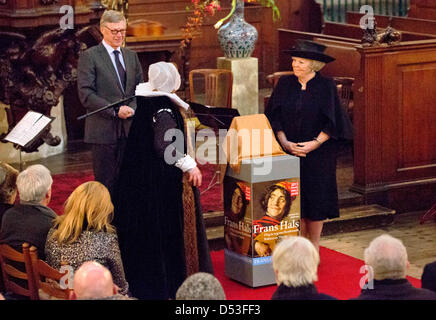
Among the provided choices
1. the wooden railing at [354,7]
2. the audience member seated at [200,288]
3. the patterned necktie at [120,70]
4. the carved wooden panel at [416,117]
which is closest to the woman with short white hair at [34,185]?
the patterned necktie at [120,70]

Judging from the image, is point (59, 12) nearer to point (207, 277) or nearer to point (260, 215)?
point (260, 215)

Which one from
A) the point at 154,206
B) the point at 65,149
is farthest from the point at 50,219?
the point at 65,149

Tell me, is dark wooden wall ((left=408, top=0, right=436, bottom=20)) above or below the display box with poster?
above

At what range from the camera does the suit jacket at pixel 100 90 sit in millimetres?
5805

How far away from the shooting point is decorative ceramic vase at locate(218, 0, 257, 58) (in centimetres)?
787

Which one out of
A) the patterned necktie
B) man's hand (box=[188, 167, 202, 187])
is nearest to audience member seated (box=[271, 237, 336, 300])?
man's hand (box=[188, 167, 202, 187])

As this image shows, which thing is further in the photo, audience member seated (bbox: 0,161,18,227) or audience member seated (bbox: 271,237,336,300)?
audience member seated (bbox: 0,161,18,227)

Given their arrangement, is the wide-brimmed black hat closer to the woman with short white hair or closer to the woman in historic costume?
the woman in historic costume

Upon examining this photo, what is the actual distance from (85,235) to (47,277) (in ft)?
1.24

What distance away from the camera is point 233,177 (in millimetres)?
5719

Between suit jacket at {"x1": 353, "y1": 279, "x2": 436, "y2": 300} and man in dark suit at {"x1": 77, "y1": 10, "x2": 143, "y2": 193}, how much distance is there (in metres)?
2.51

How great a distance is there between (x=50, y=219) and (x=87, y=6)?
10.6 ft

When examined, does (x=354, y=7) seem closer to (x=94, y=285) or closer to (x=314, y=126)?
(x=314, y=126)

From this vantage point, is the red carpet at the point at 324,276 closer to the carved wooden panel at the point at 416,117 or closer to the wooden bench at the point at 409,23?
the carved wooden panel at the point at 416,117
